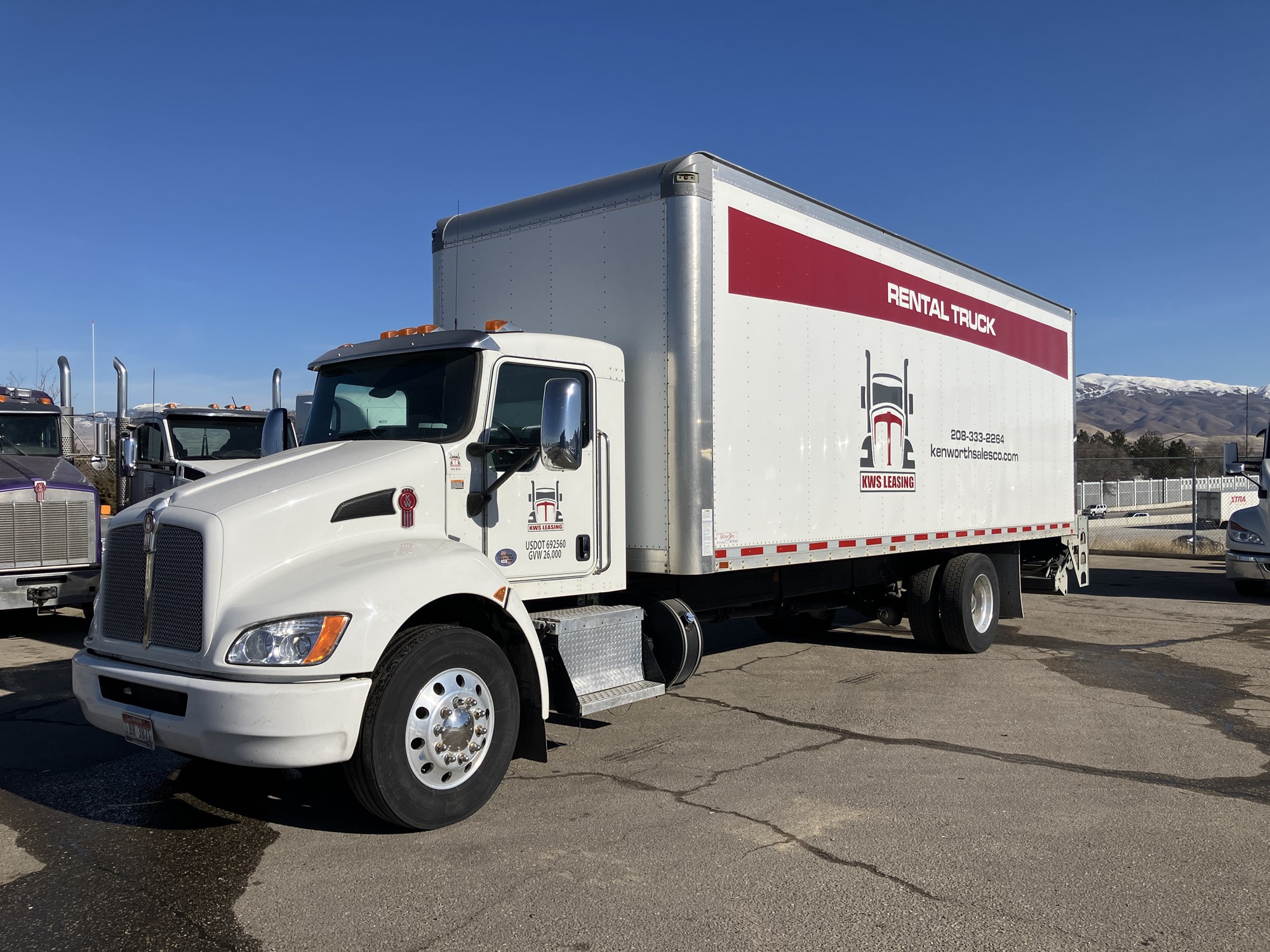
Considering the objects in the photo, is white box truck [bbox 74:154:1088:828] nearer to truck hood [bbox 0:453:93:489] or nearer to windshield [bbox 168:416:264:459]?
truck hood [bbox 0:453:93:489]

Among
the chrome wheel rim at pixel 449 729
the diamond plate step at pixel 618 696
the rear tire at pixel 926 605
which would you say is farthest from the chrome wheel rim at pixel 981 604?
the chrome wheel rim at pixel 449 729

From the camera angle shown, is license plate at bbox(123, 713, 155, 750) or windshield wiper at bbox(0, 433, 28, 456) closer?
license plate at bbox(123, 713, 155, 750)

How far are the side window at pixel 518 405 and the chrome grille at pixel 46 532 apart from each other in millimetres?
7066

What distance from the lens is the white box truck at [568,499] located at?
4.42m

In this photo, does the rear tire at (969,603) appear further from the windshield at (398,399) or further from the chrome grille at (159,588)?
the chrome grille at (159,588)

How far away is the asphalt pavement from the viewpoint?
147 inches

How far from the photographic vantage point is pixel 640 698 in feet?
19.2

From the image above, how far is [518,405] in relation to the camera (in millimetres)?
5719

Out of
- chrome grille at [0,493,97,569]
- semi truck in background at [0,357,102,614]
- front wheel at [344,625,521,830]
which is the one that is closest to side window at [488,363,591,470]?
front wheel at [344,625,521,830]

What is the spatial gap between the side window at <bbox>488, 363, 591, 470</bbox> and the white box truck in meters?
0.02

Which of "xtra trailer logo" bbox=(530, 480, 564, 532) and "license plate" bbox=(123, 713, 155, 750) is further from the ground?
"xtra trailer logo" bbox=(530, 480, 564, 532)

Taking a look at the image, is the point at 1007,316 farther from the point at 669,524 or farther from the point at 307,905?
the point at 307,905

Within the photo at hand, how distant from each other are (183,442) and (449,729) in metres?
8.82

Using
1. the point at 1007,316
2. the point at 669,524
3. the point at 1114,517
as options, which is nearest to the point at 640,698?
the point at 669,524
